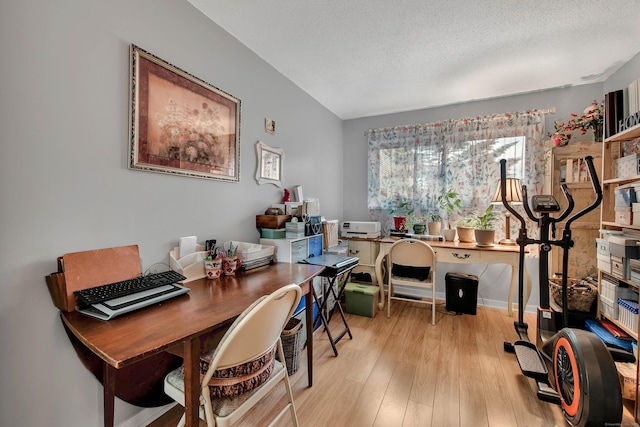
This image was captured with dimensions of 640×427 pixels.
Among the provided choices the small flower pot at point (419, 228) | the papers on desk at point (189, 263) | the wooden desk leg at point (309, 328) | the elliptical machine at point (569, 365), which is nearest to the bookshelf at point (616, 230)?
the elliptical machine at point (569, 365)

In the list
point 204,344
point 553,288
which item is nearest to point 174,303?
A: point 204,344

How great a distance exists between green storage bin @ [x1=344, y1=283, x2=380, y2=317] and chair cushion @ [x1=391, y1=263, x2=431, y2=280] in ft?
0.96

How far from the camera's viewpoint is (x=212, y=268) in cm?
167

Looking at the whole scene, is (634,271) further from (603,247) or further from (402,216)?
(402,216)

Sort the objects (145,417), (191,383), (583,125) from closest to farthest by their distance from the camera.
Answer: (191,383), (145,417), (583,125)

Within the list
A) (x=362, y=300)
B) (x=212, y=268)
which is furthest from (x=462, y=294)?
(x=212, y=268)

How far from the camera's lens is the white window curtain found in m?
3.04

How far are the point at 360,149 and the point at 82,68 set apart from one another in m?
3.22

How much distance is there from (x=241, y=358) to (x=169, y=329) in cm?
28

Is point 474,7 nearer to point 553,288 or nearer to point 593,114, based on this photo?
point 593,114

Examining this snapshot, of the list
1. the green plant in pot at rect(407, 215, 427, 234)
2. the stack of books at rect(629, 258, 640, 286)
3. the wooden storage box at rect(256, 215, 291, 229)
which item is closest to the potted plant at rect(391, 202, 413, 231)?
the green plant in pot at rect(407, 215, 427, 234)

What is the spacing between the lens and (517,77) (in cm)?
269

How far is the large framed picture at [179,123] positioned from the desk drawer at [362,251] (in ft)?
5.90

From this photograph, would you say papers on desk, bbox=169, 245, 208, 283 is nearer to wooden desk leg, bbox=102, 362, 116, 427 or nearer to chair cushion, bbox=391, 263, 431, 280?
wooden desk leg, bbox=102, 362, 116, 427
